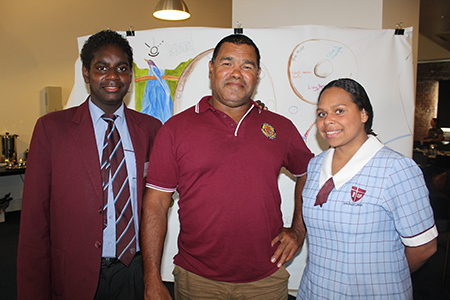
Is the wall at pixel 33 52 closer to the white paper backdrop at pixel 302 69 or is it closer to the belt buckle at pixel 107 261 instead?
the white paper backdrop at pixel 302 69

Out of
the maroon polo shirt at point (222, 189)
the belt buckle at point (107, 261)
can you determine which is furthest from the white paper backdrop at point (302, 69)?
the belt buckle at point (107, 261)

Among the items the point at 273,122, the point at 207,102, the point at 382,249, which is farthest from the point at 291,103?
the point at 382,249

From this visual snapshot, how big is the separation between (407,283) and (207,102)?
48.5 inches

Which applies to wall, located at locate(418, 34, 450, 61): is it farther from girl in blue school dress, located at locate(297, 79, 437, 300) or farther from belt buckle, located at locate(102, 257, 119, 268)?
belt buckle, located at locate(102, 257, 119, 268)

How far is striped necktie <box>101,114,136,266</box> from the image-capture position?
5.08ft

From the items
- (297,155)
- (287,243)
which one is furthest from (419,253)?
(297,155)

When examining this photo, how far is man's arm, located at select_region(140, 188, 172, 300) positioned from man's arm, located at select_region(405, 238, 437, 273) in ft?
3.50

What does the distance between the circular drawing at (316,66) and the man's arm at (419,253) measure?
125cm

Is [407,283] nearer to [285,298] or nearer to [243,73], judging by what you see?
[285,298]

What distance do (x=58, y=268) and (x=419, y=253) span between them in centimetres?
159

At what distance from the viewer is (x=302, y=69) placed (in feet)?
A: 7.64

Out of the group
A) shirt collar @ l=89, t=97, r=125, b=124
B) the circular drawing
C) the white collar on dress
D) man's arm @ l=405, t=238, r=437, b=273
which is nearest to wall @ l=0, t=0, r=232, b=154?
the circular drawing

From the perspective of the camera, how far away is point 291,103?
7.75 ft

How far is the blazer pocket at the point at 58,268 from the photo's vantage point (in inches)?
59.5
